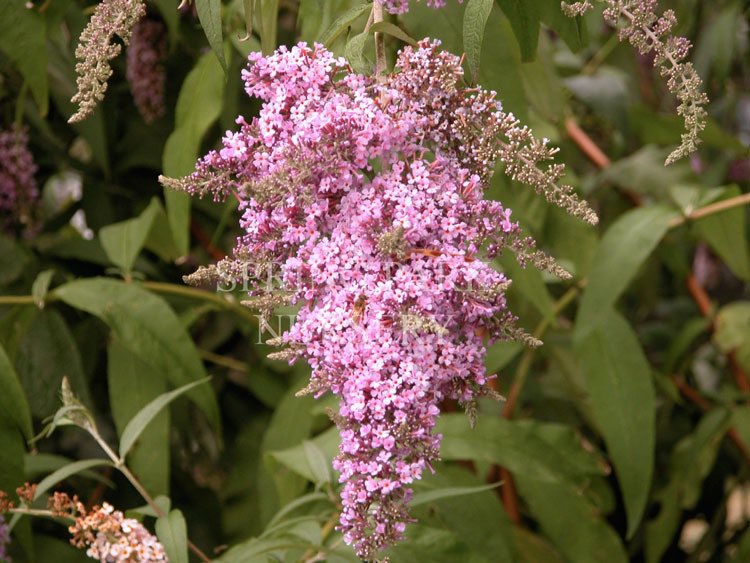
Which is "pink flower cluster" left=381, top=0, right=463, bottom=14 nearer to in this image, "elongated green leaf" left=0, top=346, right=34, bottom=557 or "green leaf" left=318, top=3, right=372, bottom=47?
"green leaf" left=318, top=3, right=372, bottom=47

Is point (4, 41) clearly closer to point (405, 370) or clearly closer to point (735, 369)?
point (405, 370)

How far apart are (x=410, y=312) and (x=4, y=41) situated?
1.63 ft

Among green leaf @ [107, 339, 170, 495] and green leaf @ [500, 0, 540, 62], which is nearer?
green leaf @ [500, 0, 540, 62]

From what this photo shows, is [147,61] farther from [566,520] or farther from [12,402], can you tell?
[566,520]

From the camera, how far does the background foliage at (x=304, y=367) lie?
2.94 ft

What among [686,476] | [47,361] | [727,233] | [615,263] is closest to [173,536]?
[47,361]

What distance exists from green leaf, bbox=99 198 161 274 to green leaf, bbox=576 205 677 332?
0.45 m

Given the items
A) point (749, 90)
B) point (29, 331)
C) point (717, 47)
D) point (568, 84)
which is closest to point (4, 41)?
point (29, 331)

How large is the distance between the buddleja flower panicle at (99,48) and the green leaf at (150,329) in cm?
41

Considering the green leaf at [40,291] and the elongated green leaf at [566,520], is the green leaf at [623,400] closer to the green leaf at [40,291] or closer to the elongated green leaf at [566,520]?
the elongated green leaf at [566,520]

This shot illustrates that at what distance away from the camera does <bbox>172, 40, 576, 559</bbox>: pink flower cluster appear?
1.89 ft

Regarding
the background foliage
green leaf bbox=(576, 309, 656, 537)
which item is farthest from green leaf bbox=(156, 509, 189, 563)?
green leaf bbox=(576, 309, 656, 537)

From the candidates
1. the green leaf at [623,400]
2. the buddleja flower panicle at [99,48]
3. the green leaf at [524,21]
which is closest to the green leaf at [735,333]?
the green leaf at [623,400]

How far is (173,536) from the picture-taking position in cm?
78
